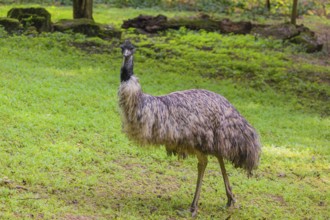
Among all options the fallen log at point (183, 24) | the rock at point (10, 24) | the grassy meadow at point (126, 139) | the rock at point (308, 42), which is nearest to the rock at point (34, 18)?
the rock at point (10, 24)

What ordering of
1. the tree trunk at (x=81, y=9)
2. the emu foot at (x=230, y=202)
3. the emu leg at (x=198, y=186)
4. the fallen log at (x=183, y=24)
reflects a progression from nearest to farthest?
1. the emu leg at (x=198, y=186)
2. the emu foot at (x=230, y=202)
3. the tree trunk at (x=81, y=9)
4. the fallen log at (x=183, y=24)

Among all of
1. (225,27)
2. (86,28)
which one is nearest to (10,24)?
(86,28)

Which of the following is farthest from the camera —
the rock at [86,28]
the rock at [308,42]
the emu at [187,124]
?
the rock at [308,42]

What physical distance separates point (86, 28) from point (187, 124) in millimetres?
11370

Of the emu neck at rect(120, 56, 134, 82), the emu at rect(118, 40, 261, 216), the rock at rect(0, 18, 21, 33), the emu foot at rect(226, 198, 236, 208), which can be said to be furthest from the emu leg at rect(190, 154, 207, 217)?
the rock at rect(0, 18, 21, 33)

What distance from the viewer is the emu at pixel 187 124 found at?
6259 mm

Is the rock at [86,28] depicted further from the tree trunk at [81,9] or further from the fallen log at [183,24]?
the fallen log at [183,24]

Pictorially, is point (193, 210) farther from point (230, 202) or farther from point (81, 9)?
point (81, 9)

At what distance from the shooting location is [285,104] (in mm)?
12992

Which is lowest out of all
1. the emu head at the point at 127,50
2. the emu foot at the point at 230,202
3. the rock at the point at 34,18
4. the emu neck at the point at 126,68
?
the emu foot at the point at 230,202

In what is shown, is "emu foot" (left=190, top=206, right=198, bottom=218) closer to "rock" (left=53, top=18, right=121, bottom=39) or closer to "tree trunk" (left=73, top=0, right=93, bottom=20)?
"rock" (left=53, top=18, right=121, bottom=39)

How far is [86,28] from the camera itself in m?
17.3

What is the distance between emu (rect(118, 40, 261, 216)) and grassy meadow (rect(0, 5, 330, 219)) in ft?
2.54

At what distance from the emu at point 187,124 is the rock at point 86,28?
10.9m
